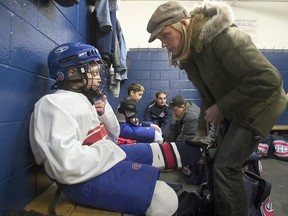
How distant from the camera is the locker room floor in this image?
43.9 inches

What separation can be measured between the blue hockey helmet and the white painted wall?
154 inches

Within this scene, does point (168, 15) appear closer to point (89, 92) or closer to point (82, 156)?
point (89, 92)

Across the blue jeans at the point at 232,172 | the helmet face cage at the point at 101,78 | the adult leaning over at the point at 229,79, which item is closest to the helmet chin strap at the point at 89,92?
the helmet face cage at the point at 101,78

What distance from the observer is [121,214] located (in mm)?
1065

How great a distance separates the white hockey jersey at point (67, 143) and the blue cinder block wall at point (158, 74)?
3895 mm

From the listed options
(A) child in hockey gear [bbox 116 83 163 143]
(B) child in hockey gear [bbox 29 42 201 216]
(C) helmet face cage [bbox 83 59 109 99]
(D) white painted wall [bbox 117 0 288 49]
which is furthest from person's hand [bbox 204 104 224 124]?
(D) white painted wall [bbox 117 0 288 49]

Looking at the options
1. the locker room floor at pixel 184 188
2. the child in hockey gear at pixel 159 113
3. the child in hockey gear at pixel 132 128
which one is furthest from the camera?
the child in hockey gear at pixel 159 113

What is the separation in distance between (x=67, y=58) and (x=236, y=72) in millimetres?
830

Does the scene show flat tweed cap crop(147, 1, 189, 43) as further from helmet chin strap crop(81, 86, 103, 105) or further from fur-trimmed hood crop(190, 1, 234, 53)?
helmet chin strap crop(81, 86, 103, 105)

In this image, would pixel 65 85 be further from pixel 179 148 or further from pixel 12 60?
pixel 179 148

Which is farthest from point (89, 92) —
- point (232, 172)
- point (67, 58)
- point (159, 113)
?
point (159, 113)

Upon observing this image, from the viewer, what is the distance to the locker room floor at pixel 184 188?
3.66ft

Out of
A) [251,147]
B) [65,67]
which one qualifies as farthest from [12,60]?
[251,147]

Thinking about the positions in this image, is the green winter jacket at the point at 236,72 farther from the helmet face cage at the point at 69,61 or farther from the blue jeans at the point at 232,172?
the helmet face cage at the point at 69,61
